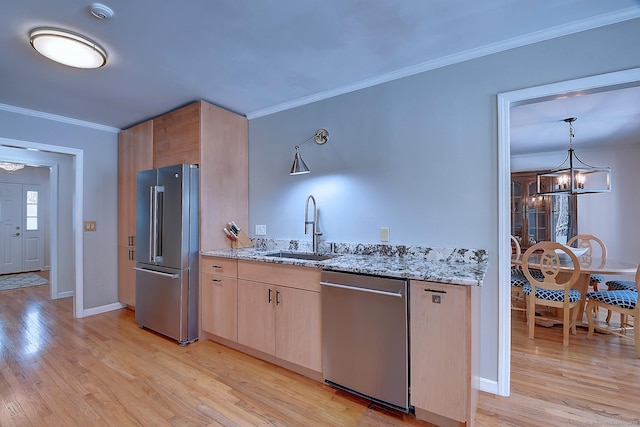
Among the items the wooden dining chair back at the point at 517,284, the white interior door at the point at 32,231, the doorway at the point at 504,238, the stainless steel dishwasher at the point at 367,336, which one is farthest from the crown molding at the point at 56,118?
the wooden dining chair back at the point at 517,284

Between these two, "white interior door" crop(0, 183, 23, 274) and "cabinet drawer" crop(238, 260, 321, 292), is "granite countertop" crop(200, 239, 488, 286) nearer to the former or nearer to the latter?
"cabinet drawer" crop(238, 260, 321, 292)

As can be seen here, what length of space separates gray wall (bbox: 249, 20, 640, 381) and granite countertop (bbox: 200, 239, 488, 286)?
71 millimetres

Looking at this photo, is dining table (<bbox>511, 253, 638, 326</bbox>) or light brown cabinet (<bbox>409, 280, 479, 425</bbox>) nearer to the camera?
light brown cabinet (<bbox>409, 280, 479, 425</bbox>)

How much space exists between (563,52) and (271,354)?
2930 millimetres

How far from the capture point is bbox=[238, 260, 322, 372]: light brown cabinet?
2.05 metres

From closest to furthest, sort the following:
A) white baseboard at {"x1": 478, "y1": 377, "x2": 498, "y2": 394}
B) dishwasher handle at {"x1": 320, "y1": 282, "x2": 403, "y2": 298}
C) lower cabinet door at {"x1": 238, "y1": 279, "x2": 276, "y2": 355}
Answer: dishwasher handle at {"x1": 320, "y1": 282, "x2": 403, "y2": 298} < white baseboard at {"x1": 478, "y1": 377, "x2": 498, "y2": 394} < lower cabinet door at {"x1": 238, "y1": 279, "x2": 276, "y2": 355}

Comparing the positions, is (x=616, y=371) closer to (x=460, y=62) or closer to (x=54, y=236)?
(x=460, y=62)

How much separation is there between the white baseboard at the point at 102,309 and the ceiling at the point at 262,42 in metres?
2.45

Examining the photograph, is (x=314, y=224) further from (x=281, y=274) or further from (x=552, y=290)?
(x=552, y=290)

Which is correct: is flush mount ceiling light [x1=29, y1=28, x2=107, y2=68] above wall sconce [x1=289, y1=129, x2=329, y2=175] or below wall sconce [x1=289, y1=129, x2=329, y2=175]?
above

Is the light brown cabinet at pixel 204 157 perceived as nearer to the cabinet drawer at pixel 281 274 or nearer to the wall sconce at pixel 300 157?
the cabinet drawer at pixel 281 274

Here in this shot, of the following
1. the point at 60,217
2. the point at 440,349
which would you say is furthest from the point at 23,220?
the point at 440,349

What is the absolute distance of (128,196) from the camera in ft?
11.9

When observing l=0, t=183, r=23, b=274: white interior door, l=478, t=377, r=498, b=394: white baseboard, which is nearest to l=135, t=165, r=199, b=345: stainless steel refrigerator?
l=478, t=377, r=498, b=394: white baseboard
